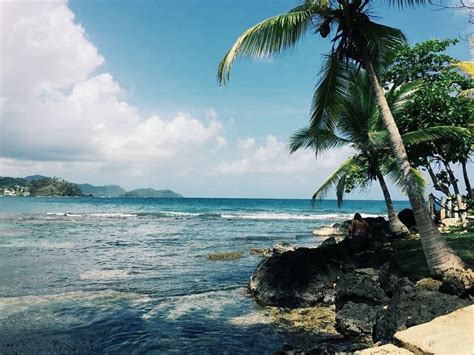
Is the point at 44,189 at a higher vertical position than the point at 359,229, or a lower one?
higher

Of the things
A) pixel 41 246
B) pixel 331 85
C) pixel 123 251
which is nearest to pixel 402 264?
pixel 331 85

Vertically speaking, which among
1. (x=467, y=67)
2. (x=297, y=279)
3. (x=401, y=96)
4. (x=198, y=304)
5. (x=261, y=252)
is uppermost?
(x=467, y=67)

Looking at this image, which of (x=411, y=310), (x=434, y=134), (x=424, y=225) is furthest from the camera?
(x=434, y=134)

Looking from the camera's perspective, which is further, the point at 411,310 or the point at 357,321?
the point at 357,321

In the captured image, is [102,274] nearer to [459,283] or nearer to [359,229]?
[359,229]

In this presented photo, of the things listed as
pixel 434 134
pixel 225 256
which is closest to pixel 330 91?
pixel 434 134

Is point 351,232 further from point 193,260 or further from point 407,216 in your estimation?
point 193,260

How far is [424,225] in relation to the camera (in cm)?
903

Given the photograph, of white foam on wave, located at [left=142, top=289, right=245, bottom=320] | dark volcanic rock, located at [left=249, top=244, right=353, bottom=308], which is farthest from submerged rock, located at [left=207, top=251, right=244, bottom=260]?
dark volcanic rock, located at [left=249, top=244, right=353, bottom=308]

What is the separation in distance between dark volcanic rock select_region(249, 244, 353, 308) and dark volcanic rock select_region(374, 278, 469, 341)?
2922mm

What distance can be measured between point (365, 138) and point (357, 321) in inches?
395

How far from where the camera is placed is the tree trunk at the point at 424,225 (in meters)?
8.78

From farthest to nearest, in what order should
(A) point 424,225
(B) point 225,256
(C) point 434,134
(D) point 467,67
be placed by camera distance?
(B) point 225,256
(D) point 467,67
(C) point 434,134
(A) point 424,225

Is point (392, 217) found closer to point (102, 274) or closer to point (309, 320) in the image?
point (309, 320)
